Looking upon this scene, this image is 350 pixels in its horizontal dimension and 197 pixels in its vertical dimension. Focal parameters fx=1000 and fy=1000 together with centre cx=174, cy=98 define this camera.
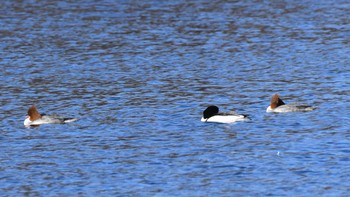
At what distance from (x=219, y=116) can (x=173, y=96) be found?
4.47m

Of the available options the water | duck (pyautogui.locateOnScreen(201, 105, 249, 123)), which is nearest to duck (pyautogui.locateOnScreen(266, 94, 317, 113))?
the water

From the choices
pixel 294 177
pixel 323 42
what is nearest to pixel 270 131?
pixel 294 177

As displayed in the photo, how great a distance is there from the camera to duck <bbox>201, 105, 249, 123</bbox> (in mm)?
29141

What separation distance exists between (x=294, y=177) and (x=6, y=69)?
20490 mm

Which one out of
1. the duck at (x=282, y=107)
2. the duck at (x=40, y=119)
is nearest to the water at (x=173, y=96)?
the duck at (x=282, y=107)

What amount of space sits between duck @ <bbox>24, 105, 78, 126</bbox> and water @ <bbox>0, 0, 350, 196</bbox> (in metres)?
0.37

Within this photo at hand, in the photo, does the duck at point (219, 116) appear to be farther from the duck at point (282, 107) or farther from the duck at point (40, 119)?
the duck at point (40, 119)

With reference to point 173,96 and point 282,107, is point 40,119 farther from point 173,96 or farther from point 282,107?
point 282,107

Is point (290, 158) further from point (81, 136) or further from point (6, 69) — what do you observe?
A: point (6, 69)

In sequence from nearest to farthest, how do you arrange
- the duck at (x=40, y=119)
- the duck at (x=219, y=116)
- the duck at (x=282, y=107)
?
the duck at (x=219, y=116) → the duck at (x=40, y=119) → the duck at (x=282, y=107)

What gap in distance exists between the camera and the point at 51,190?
21.6 metres

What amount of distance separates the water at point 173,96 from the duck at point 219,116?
0.28 meters

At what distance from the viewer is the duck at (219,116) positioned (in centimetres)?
2914

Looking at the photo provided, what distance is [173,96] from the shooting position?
33.7m
